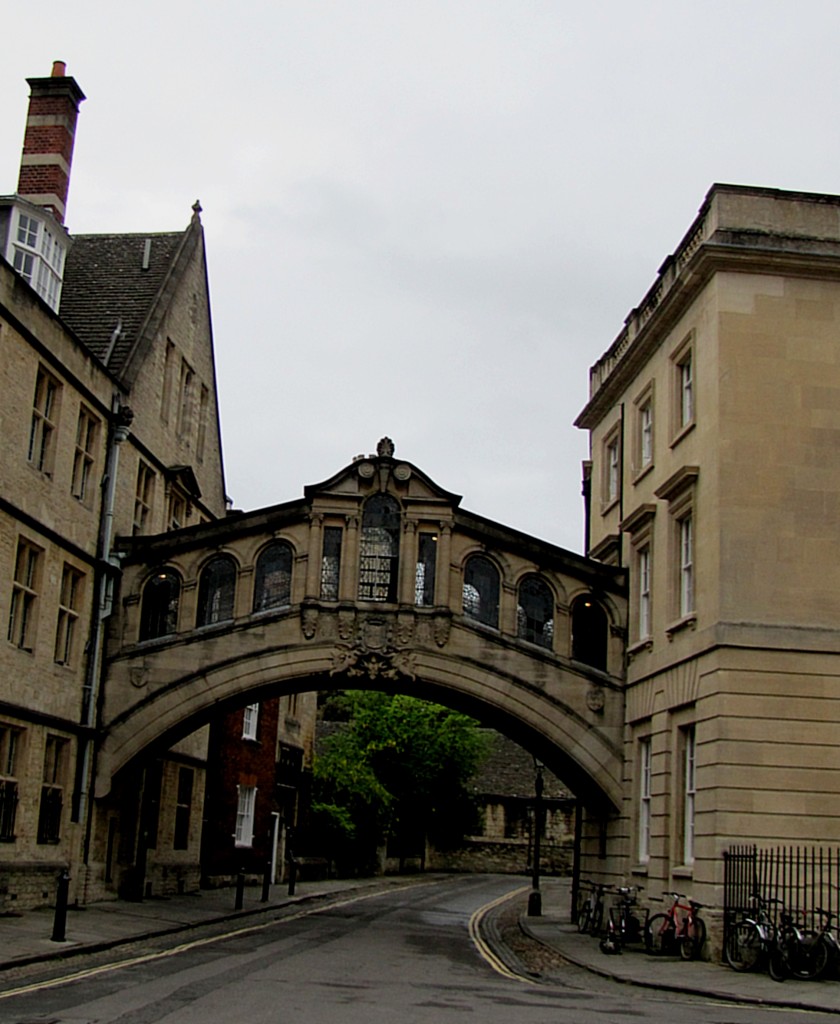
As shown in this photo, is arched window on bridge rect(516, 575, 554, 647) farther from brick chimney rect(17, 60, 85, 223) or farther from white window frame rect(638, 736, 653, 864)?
brick chimney rect(17, 60, 85, 223)

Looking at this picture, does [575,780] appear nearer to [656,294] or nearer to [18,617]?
[656,294]

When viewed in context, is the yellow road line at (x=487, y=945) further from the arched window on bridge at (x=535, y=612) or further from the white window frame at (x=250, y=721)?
the white window frame at (x=250, y=721)

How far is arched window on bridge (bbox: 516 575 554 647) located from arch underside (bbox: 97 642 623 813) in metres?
0.72

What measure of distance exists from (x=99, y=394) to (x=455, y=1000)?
15.8 meters

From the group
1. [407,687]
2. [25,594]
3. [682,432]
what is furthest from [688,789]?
[25,594]

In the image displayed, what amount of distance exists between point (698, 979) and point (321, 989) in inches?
223

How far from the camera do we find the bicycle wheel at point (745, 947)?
18422 millimetres

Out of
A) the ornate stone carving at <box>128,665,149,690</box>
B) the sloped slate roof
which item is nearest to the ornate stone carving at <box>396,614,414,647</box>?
the ornate stone carving at <box>128,665,149,690</box>

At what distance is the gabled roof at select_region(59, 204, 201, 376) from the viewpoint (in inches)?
1158

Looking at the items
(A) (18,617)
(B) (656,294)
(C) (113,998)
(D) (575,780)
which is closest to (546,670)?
(D) (575,780)

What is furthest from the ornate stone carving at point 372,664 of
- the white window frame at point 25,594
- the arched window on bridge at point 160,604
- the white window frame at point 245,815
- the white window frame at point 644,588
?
the white window frame at point 245,815

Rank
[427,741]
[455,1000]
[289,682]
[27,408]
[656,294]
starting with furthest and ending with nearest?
[427,741]
[289,682]
[656,294]
[27,408]
[455,1000]

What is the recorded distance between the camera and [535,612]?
2739 centimetres

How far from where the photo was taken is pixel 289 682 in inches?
1078
